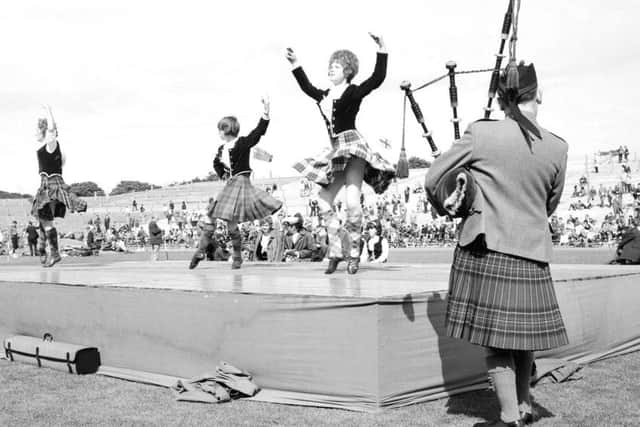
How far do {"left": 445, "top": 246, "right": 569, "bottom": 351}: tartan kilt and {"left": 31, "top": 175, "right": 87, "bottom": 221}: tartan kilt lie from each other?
711 cm

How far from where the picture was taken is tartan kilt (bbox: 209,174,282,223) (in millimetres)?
8055

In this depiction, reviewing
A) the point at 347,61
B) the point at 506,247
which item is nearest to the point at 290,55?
the point at 347,61

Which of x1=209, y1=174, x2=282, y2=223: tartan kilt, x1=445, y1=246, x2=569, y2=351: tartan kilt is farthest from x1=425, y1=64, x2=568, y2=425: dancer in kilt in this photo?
x1=209, y1=174, x2=282, y2=223: tartan kilt

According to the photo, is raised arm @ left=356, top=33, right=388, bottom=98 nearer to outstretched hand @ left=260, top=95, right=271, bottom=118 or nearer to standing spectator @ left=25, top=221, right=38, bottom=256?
outstretched hand @ left=260, top=95, right=271, bottom=118

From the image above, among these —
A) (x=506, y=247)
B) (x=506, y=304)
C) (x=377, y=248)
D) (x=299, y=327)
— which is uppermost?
(x=506, y=247)

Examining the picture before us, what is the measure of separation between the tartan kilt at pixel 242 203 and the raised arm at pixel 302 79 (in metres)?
1.82

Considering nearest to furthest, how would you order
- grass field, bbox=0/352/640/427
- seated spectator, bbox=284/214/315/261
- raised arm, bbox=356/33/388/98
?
grass field, bbox=0/352/640/427
raised arm, bbox=356/33/388/98
seated spectator, bbox=284/214/315/261

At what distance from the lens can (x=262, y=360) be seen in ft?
15.6

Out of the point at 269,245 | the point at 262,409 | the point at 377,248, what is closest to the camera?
the point at 262,409

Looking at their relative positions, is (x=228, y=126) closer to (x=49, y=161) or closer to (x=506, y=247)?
(x=49, y=161)

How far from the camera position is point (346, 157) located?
6.24 m

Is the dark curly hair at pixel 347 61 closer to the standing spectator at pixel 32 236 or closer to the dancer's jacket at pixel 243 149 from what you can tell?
the dancer's jacket at pixel 243 149

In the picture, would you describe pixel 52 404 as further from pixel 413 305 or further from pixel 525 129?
pixel 525 129

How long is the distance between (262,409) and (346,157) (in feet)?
8.27
